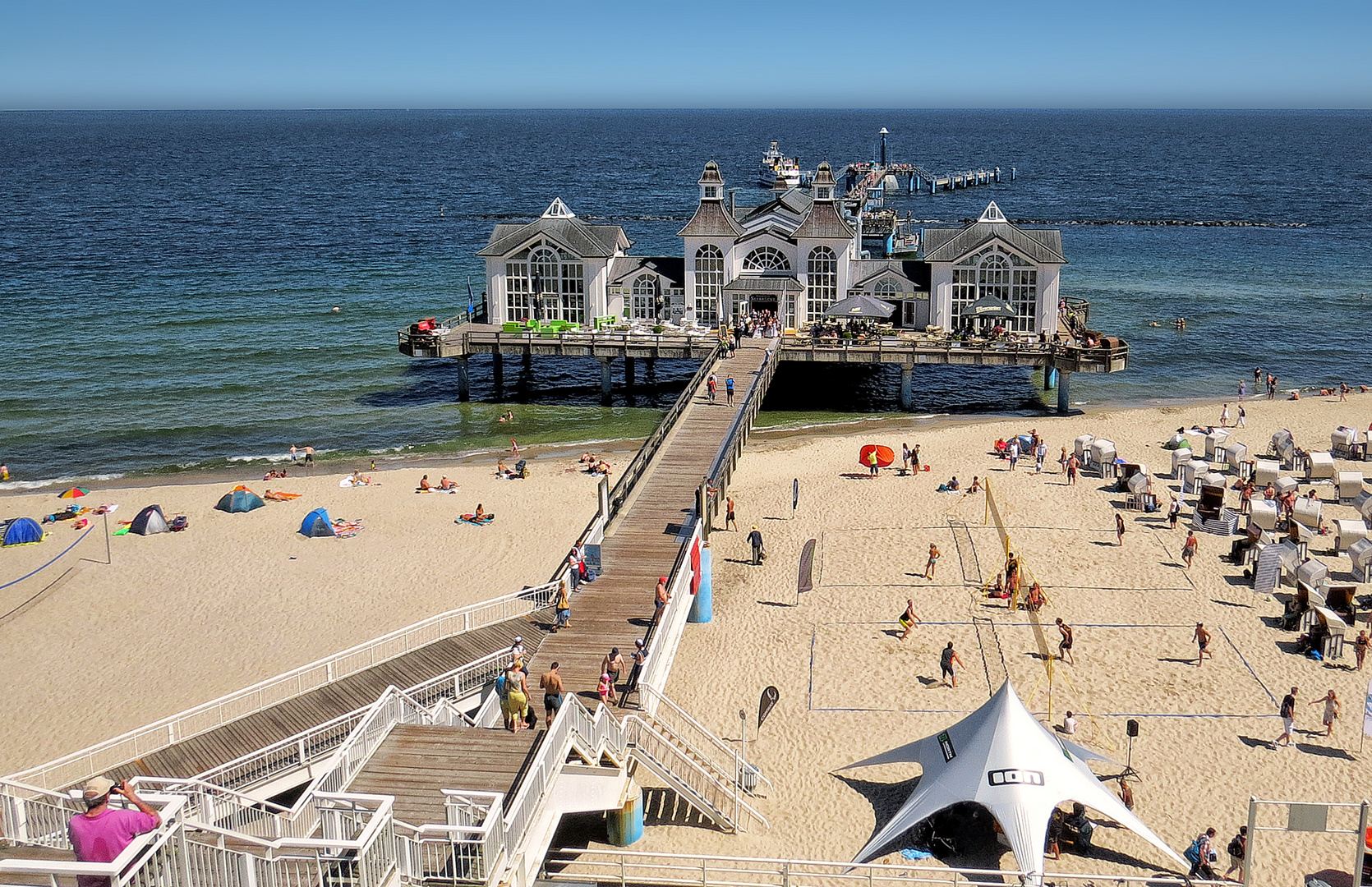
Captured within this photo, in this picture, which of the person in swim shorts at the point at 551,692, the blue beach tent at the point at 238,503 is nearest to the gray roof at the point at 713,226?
the blue beach tent at the point at 238,503

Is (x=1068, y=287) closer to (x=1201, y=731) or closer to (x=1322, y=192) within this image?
(x=1201, y=731)

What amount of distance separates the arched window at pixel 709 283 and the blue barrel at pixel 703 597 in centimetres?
2102

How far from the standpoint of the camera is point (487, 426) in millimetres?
44156

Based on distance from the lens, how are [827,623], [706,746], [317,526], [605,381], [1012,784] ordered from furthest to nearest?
[605,381]
[317,526]
[827,623]
[706,746]
[1012,784]

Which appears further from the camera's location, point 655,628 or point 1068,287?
point 1068,287

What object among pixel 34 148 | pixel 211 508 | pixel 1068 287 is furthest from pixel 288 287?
pixel 34 148

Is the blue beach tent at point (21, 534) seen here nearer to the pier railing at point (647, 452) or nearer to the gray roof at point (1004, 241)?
the pier railing at point (647, 452)

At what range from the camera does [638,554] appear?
25.0m

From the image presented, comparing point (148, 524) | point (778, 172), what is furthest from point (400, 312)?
point (778, 172)

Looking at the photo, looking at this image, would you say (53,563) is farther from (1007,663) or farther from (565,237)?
(1007,663)

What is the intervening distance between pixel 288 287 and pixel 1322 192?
96.1 m

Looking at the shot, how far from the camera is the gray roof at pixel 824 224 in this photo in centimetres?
4434

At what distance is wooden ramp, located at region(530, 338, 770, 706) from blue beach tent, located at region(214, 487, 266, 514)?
11420 mm

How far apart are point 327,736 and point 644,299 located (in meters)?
30.2
